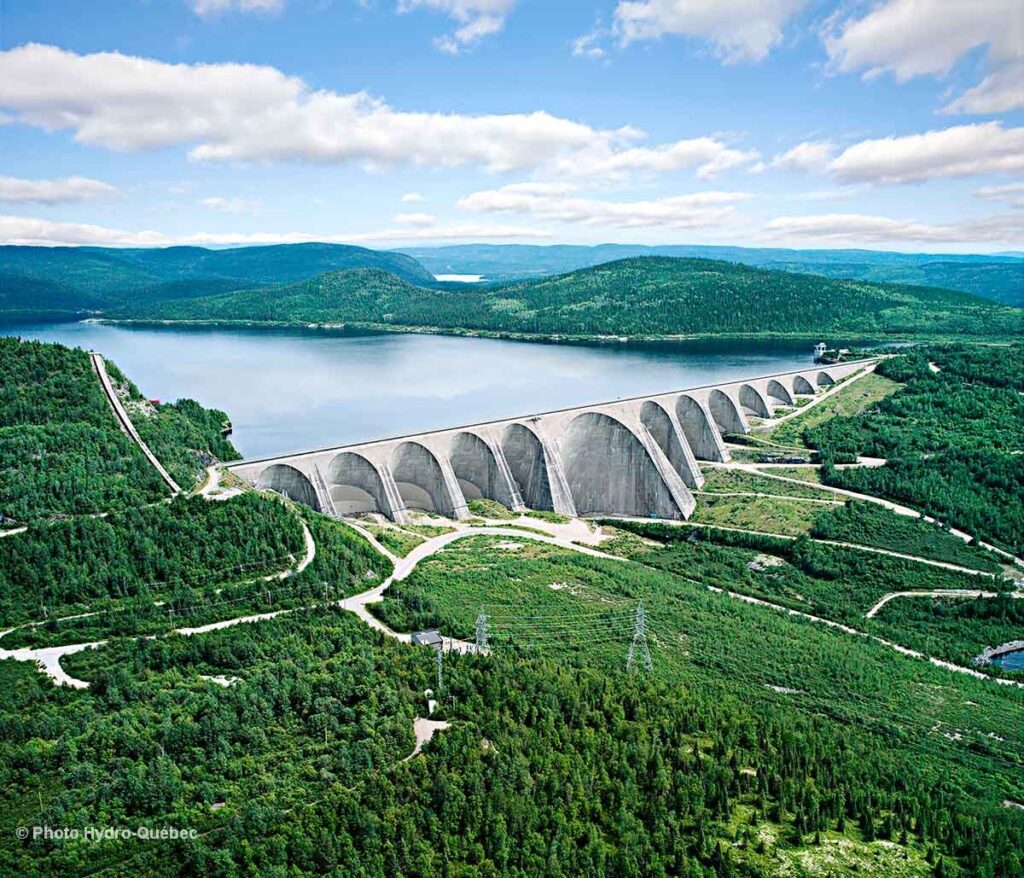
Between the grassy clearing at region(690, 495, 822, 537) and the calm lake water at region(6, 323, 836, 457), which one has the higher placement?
the calm lake water at region(6, 323, 836, 457)

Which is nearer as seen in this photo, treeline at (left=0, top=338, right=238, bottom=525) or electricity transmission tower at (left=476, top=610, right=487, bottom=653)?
electricity transmission tower at (left=476, top=610, right=487, bottom=653)

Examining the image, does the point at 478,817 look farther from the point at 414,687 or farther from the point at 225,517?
the point at 225,517

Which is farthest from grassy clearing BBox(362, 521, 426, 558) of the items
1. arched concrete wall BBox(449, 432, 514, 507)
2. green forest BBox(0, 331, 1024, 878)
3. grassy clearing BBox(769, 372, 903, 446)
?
grassy clearing BBox(769, 372, 903, 446)

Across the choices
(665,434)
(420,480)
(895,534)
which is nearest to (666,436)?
(665,434)

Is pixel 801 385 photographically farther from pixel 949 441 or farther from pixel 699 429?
pixel 699 429

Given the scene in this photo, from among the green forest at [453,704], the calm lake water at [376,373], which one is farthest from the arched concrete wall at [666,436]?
the calm lake water at [376,373]

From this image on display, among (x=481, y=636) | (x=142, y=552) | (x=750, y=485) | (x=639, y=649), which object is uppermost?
(x=142, y=552)

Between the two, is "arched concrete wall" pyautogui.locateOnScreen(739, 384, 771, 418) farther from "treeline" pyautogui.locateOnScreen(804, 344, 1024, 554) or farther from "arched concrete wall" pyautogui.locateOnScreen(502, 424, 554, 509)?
"arched concrete wall" pyautogui.locateOnScreen(502, 424, 554, 509)

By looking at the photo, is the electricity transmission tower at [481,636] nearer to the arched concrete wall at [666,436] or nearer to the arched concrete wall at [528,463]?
the arched concrete wall at [528,463]

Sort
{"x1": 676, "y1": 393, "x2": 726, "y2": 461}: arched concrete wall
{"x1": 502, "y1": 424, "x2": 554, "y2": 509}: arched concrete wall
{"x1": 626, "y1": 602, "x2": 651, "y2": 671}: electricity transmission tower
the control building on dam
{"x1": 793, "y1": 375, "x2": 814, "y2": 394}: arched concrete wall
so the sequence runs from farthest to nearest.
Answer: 1. {"x1": 793, "y1": 375, "x2": 814, "y2": 394}: arched concrete wall
2. {"x1": 676, "y1": 393, "x2": 726, "y2": 461}: arched concrete wall
3. {"x1": 502, "y1": 424, "x2": 554, "y2": 509}: arched concrete wall
4. the control building on dam
5. {"x1": 626, "y1": 602, "x2": 651, "y2": 671}: electricity transmission tower
